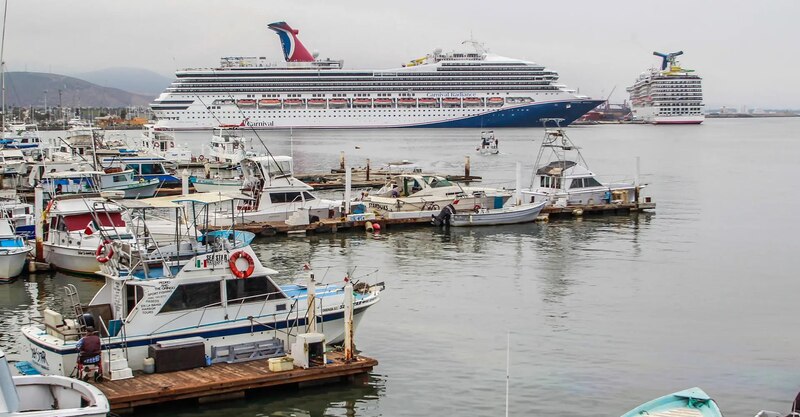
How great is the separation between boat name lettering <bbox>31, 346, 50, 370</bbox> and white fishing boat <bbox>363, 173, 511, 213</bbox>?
21.5 meters

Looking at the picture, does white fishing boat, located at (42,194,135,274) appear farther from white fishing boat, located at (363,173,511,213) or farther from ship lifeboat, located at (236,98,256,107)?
ship lifeboat, located at (236,98,256,107)

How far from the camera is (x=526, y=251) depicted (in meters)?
30.7

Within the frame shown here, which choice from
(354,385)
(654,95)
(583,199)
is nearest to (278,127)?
(654,95)

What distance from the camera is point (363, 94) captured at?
144000 mm

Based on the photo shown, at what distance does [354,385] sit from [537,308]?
795 centimetres

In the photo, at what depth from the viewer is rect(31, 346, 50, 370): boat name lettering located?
48.1 ft

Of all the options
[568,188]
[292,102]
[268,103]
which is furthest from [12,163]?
[292,102]

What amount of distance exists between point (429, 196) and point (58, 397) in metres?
25.1

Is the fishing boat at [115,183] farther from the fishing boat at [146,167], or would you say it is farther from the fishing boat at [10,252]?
the fishing boat at [10,252]

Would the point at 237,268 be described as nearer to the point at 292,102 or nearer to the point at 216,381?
the point at 216,381

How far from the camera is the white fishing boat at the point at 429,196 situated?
3631cm

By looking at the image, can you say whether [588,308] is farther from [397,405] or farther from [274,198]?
[274,198]

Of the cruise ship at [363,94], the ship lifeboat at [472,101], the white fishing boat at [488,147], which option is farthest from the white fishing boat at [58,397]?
the ship lifeboat at [472,101]

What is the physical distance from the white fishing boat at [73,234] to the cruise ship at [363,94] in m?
112
